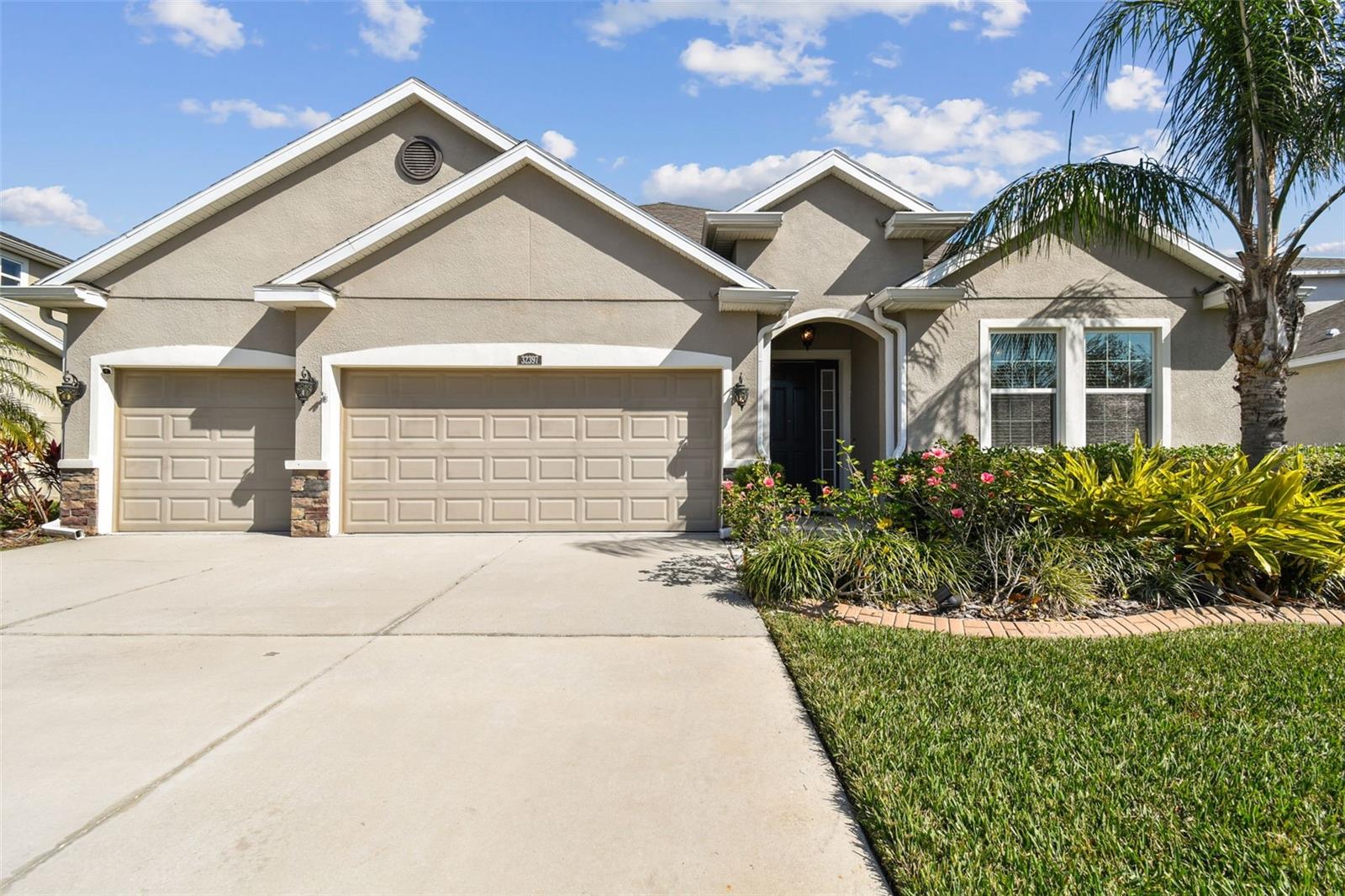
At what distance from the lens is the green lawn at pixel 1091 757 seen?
2.30 metres

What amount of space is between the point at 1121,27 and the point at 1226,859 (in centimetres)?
839

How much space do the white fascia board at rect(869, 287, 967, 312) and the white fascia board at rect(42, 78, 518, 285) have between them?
6336mm

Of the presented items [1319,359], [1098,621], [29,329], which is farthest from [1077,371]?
[29,329]

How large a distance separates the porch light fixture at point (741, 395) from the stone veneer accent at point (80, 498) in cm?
921

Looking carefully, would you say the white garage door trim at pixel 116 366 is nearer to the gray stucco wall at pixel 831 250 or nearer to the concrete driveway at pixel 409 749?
the concrete driveway at pixel 409 749

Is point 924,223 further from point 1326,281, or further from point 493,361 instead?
point 1326,281

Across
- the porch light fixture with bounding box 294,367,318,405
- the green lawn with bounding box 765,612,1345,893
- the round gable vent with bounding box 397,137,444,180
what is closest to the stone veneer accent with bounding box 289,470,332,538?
the porch light fixture with bounding box 294,367,318,405

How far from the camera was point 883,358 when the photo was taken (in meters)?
10.4

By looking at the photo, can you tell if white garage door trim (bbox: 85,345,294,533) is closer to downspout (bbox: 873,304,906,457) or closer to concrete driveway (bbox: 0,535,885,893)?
concrete driveway (bbox: 0,535,885,893)

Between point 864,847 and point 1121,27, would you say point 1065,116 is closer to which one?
point 1121,27

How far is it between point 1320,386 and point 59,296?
882 inches

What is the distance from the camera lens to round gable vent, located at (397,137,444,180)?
11.0 meters

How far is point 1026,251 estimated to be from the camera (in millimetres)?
9547

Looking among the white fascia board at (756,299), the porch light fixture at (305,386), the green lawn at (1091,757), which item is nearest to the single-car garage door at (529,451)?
the porch light fixture at (305,386)
